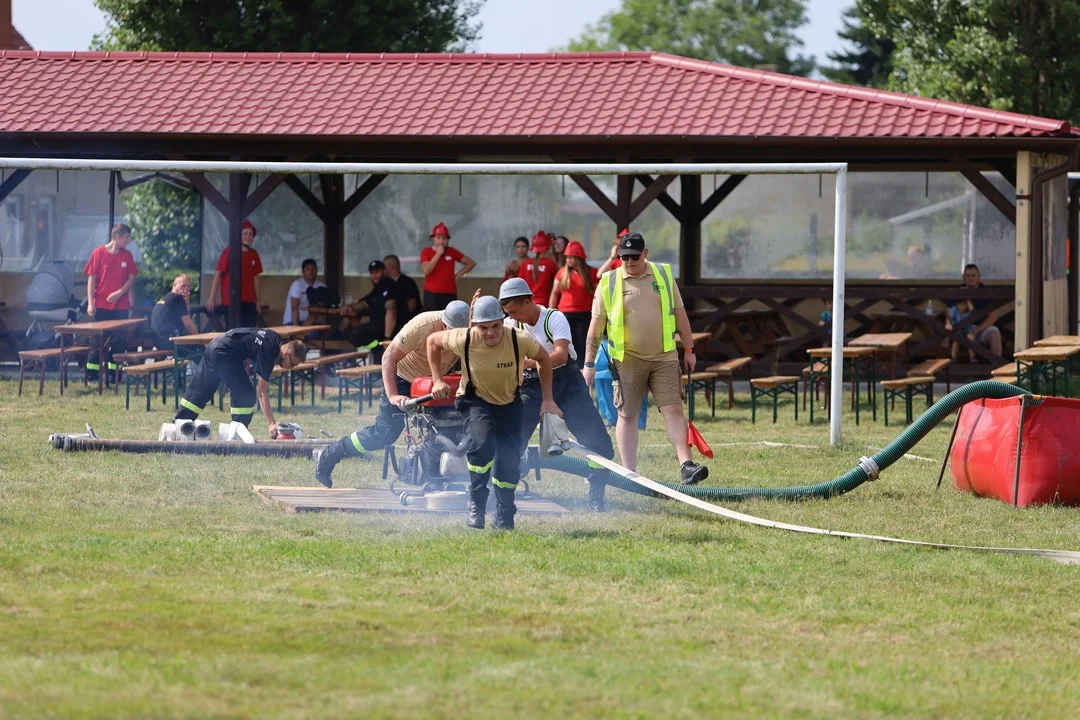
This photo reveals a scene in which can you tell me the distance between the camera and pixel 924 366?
15.7 metres

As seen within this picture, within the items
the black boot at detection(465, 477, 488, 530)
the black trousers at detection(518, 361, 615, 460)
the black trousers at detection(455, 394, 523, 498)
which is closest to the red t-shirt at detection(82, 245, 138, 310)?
the black trousers at detection(518, 361, 615, 460)

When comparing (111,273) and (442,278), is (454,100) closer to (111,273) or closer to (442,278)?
(442,278)

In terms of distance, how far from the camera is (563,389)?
9758 millimetres

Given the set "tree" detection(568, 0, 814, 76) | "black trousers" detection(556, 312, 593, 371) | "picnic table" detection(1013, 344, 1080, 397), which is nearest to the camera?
"picnic table" detection(1013, 344, 1080, 397)

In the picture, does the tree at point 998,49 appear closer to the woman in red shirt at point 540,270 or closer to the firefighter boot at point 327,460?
the woman in red shirt at point 540,270

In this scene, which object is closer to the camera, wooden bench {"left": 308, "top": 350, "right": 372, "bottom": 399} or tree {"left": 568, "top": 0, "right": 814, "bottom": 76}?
wooden bench {"left": 308, "top": 350, "right": 372, "bottom": 399}

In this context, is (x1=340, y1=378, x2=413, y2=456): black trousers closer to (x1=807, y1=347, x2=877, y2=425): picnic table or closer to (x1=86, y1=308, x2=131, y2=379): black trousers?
(x1=807, y1=347, x2=877, y2=425): picnic table

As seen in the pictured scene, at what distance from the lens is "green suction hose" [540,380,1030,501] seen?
9758mm

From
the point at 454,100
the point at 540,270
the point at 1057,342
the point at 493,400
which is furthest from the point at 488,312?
the point at 454,100

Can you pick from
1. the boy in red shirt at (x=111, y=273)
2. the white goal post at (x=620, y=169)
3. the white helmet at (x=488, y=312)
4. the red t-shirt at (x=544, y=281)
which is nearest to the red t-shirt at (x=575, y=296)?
the red t-shirt at (x=544, y=281)

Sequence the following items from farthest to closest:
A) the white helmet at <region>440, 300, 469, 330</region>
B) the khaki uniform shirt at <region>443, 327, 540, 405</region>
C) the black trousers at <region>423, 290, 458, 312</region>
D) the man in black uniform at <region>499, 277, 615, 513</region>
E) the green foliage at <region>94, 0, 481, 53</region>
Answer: the green foliage at <region>94, 0, 481, 53</region>, the black trousers at <region>423, 290, 458, 312</region>, the man in black uniform at <region>499, 277, 615, 513</region>, the white helmet at <region>440, 300, 469, 330</region>, the khaki uniform shirt at <region>443, 327, 540, 405</region>

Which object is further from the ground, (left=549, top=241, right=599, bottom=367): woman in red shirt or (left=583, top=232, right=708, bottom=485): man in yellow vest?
(left=549, top=241, right=599, bottom=367): woman in red shirt

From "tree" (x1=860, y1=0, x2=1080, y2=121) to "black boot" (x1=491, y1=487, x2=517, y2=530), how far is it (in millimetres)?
17807

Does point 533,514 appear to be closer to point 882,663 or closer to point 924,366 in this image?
point 882,663
